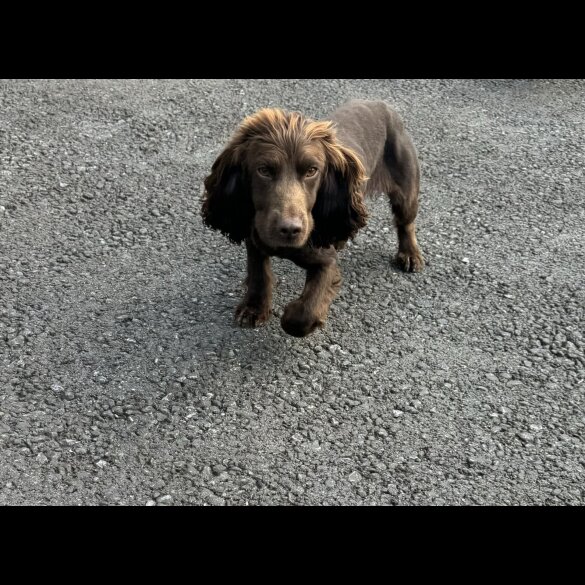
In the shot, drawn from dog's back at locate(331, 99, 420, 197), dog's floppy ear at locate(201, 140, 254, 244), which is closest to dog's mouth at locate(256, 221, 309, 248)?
dog's floppy ear at locate(201, 140, 254, 244)

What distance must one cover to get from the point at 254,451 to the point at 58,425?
3.00ft

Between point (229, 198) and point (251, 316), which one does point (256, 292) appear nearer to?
point (251, 316)

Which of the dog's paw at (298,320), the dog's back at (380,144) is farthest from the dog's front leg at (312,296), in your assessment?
the dog's back at (380,144)

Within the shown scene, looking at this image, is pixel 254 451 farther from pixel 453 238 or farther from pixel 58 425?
pixel 453 238

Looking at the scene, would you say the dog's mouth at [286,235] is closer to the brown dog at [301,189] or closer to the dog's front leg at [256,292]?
the brown dog at [301,189]

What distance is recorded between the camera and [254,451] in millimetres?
4023

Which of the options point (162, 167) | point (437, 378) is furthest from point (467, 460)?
point (162, 167)

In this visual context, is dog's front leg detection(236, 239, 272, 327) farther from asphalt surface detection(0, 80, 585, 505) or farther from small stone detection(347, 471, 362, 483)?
small stone detection(347, 471, 362, 483)

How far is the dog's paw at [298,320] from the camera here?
4.51 meters

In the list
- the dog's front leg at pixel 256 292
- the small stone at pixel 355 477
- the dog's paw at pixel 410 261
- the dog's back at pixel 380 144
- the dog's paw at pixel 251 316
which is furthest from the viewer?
the dog's paw at pixel 410 261

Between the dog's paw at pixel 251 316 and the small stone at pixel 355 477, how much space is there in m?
1.19

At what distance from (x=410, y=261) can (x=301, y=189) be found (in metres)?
1.47

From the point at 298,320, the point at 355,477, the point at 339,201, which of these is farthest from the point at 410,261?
the point at 355,477

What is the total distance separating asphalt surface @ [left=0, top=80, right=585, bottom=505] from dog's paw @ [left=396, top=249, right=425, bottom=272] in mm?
56
